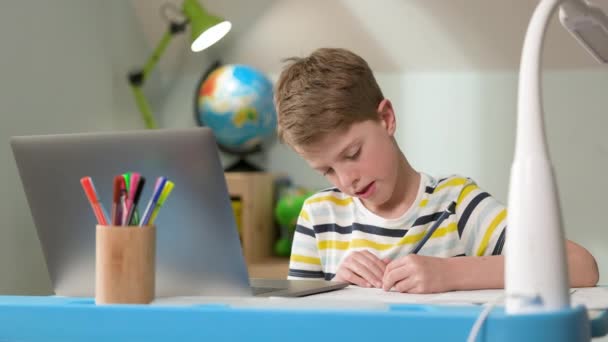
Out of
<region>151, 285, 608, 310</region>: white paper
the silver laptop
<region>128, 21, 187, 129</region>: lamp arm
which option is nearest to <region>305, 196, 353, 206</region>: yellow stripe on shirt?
<region>151, 285, 608, 310</region>: white paper

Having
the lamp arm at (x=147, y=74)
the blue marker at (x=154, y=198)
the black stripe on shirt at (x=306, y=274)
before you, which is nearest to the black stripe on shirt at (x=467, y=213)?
the black stripe on shirt at (x=306, y=274)

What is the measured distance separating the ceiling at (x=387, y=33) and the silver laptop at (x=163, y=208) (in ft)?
5.96

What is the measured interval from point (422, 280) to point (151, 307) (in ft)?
1.30

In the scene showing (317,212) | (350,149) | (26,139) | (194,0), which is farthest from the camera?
(194,0)

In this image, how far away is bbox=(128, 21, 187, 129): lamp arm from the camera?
280 centimetres

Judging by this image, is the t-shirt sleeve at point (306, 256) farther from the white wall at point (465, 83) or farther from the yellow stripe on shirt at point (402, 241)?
the white wall at point (465, 83)

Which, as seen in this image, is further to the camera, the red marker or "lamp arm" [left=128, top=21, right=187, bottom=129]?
"lamp arm" [left=128, top=21, right=187, bottom=129]

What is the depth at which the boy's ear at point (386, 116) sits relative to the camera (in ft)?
4.41

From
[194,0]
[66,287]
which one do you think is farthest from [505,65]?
[66,287]

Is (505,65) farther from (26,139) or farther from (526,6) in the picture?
(26,139)

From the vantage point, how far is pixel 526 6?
2.48m

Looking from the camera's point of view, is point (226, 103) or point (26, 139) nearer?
point (26, 139)

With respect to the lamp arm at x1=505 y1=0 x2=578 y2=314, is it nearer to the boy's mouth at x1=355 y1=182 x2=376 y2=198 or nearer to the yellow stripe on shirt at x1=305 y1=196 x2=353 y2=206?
the boy's mouth at x1=355 y1=182 x2=376 y2=198

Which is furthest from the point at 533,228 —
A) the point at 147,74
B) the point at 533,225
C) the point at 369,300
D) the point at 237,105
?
the point at 147,74
